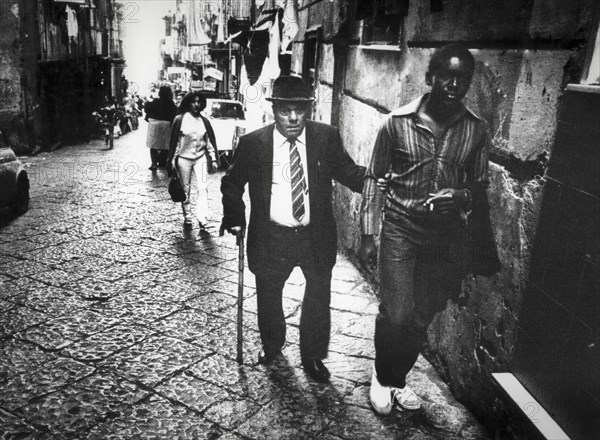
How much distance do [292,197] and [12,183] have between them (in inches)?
227

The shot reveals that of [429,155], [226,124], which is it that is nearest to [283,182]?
[429,155]

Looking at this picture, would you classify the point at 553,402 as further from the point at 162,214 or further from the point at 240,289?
the point at 162,214

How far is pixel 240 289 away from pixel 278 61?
351 inches

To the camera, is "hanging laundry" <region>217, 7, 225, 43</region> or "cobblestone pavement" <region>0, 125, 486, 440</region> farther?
"hanging laundry" <region>217, 7, 225, 43</region>

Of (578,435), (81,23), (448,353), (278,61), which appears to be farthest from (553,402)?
(81,23)

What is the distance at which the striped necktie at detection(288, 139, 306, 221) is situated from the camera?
11.3ft

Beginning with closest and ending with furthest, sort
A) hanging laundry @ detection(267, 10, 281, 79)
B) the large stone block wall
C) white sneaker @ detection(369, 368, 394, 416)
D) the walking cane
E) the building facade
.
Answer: the large stone block wall
white sneaker @ detection(369, 368, 394, 416)
the walking cane
hanging laundry @ detection(267, 10, 281, 79)
the building facade

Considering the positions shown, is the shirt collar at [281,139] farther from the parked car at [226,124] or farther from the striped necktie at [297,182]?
the parked car at [226,124]

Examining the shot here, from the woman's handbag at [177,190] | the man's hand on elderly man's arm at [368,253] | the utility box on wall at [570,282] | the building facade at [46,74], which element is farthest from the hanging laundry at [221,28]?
the utility box on wall at [570,282]

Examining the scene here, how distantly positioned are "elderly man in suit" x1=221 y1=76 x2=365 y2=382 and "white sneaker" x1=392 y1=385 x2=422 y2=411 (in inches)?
21.2

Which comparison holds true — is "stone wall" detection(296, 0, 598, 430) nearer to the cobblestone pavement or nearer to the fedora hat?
the cobblestone pavement

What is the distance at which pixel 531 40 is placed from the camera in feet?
9.16

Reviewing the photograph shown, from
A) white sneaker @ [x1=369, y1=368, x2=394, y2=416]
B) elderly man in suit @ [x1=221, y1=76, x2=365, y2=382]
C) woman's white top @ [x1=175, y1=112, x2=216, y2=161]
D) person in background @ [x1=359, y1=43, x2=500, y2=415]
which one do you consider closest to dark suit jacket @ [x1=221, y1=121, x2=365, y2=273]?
elderly man in suit @ [x1=221, y1=76, x2=365, y2=382]

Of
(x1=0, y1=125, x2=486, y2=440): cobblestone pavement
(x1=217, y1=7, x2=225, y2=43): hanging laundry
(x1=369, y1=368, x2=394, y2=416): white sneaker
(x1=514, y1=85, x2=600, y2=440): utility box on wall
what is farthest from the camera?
(x1=217, y1=7, x2=225, y2=43): hanging laundry
